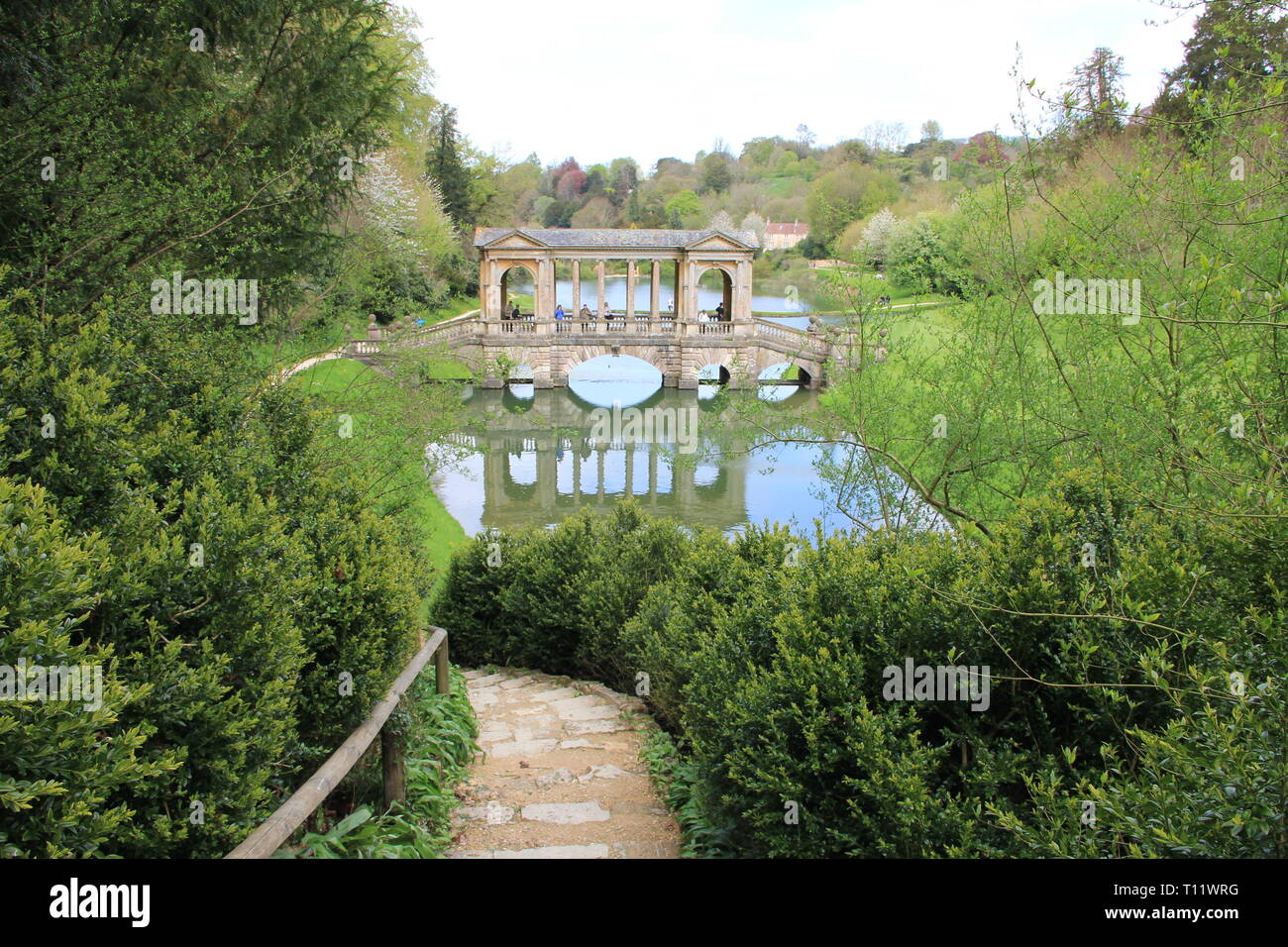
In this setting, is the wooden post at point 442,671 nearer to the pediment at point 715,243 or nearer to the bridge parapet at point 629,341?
the bridge parapet at point 629,341

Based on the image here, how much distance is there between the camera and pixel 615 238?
1439 inches

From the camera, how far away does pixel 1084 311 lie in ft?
23.0

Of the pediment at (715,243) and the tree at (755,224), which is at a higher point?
the tree at (755,224)

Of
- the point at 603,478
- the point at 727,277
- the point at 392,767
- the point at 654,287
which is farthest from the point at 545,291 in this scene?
the point at 392,767

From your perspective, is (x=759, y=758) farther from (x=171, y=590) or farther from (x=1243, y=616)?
(x=171, y=590)

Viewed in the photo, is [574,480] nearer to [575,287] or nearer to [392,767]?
[575,287]

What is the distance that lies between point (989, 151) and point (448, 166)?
40454 millimetres

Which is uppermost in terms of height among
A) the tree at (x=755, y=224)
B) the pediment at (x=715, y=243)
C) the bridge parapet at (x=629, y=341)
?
the tree at (x=755, y=224)

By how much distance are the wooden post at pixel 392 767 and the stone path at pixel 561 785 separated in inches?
16.4

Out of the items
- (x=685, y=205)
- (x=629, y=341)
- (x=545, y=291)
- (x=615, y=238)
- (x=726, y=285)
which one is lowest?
(x=629, y=341)

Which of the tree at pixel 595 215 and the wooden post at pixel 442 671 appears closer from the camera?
the wooden post at pixel 442 671

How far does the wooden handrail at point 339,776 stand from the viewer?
121 inches

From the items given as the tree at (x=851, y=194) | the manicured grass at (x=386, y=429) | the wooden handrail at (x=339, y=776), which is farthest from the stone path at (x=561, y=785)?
the tree at (x=851, y=194)
